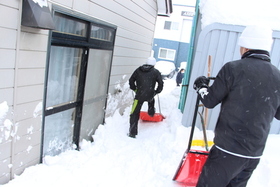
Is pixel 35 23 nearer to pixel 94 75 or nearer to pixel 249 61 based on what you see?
pixel 94 75

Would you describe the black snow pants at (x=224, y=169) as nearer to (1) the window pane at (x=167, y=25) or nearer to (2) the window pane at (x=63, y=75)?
(2) the window pane at (x=63, y=75)

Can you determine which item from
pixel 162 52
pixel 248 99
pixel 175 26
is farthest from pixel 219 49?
pixel 175 26

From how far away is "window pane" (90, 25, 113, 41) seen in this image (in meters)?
3.82

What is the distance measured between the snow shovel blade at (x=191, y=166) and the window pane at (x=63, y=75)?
6.79 feet

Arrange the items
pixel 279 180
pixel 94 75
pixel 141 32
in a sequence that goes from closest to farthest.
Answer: pixel 279 180 → pixel 94 75 → pixel 141 32

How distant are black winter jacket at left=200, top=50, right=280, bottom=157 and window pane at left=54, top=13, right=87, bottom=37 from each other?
2176 mm

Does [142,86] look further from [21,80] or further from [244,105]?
[244,105]

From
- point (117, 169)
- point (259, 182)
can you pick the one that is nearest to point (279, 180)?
point (259, 182)

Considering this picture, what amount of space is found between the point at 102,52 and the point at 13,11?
6.71 ft

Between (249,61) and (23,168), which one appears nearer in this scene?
(249,61)

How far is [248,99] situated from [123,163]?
244 centimetres

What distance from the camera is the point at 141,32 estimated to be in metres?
6.35

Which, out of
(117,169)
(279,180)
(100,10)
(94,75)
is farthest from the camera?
(94,75)

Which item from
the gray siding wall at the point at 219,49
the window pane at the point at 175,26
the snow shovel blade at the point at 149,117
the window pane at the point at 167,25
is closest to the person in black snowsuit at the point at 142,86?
the snow shovel blade at the point at 149,117
